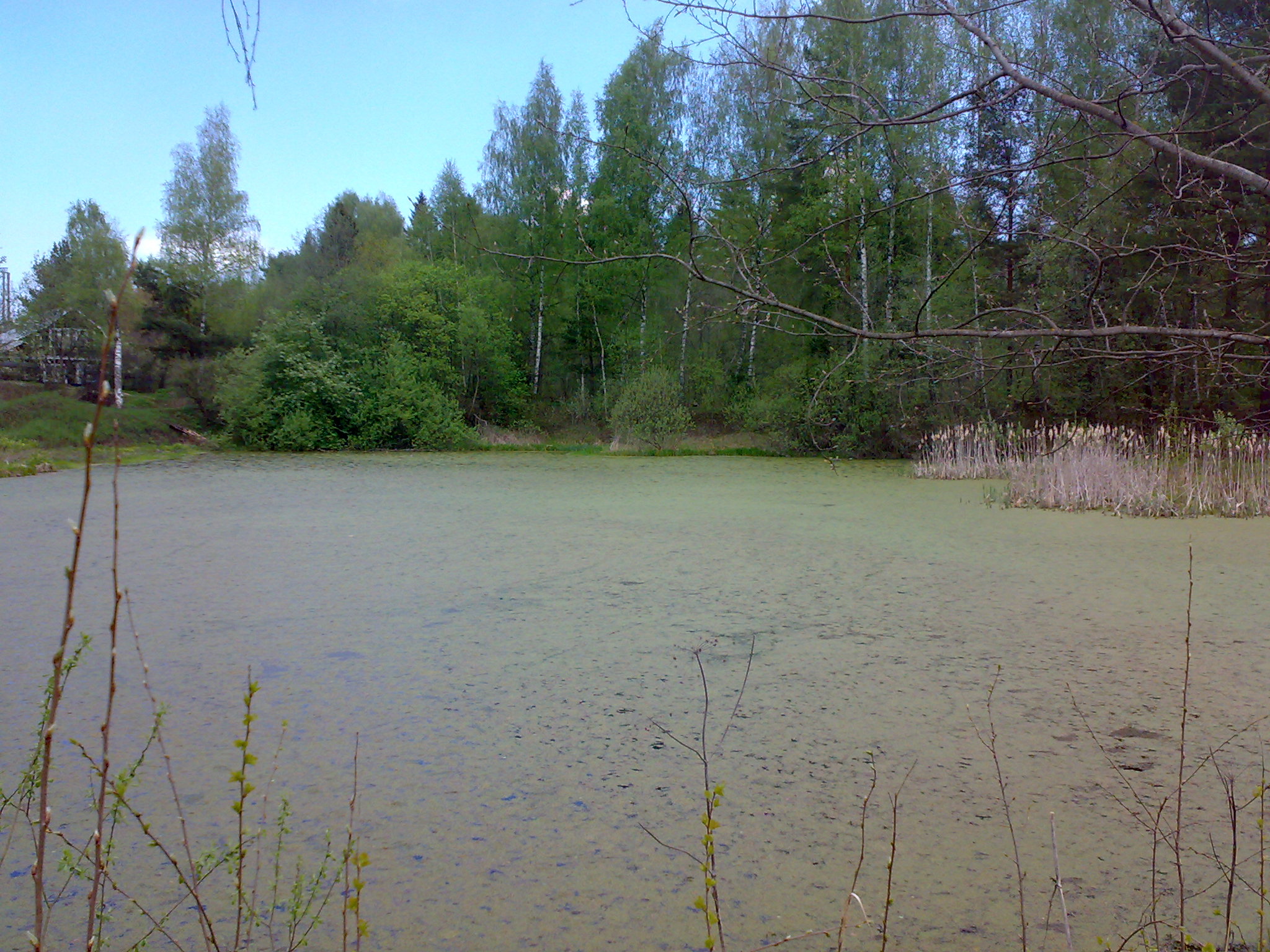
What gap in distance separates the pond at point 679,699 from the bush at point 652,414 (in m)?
7.07

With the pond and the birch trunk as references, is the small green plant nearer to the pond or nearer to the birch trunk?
the pond

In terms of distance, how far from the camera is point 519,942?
3.91 ft

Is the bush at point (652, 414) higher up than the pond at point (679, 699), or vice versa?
the bush at point (652, 414)

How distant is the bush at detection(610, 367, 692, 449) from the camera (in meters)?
11.8

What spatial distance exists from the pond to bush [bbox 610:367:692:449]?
278 inches

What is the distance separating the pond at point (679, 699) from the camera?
131 cm

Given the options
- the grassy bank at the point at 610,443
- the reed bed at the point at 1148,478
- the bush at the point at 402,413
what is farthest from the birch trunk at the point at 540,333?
the reed bed at the point at 1148,478

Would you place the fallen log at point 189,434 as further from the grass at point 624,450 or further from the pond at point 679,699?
the pond at point 679,699

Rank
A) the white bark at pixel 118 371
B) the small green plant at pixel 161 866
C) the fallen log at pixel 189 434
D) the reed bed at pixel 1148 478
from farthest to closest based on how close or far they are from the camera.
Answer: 1. the white bark at pixel 118 371
2. the fallen log at pixel 189 434
3. the reed bed at pixel 1148 478
4. the small green plant at pixel 161 866

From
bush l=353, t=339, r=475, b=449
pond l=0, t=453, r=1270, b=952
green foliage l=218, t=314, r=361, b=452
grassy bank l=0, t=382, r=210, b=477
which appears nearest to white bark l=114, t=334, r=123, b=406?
grassy bank l=0, t=382, r=210, b=477

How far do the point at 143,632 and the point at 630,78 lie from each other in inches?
516

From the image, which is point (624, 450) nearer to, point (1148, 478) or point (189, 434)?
point (189, 434)

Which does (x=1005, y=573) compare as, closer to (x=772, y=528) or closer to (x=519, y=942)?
(x=772, y=528)

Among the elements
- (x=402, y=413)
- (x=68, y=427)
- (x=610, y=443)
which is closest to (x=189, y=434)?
(x=68, y=427)
